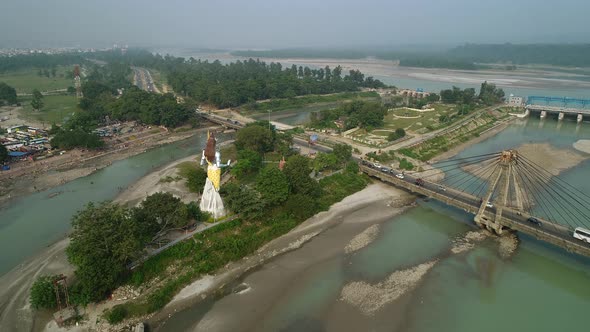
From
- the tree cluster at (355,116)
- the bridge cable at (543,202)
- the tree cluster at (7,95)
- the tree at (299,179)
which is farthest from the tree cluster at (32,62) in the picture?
the bridge cable at (543,202)

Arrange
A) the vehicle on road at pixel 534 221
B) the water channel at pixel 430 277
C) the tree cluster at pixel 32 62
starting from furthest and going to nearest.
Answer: the tree cluster at pixel 32 62, the vehicle on road at pixel 534 221, the water channel at pixel 430 277

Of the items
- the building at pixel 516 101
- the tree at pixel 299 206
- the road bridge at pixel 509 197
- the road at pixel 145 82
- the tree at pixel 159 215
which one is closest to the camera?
the tree at pixel 159 215

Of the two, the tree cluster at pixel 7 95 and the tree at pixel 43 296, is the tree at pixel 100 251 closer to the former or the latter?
the tree at pixel 43 296

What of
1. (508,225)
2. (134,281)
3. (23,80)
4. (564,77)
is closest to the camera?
(134,281)

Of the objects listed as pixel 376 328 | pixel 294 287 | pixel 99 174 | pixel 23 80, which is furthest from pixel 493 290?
pixel 23 80

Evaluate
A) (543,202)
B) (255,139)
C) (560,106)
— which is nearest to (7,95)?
(255,139)

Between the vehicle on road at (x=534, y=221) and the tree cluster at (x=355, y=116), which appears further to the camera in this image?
the tree cluster at (x=355, y=116)

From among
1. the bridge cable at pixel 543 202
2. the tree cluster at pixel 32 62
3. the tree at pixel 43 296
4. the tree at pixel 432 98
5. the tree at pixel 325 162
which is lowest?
the tree at pixel 43 296

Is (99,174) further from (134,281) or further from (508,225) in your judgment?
(508,225)
